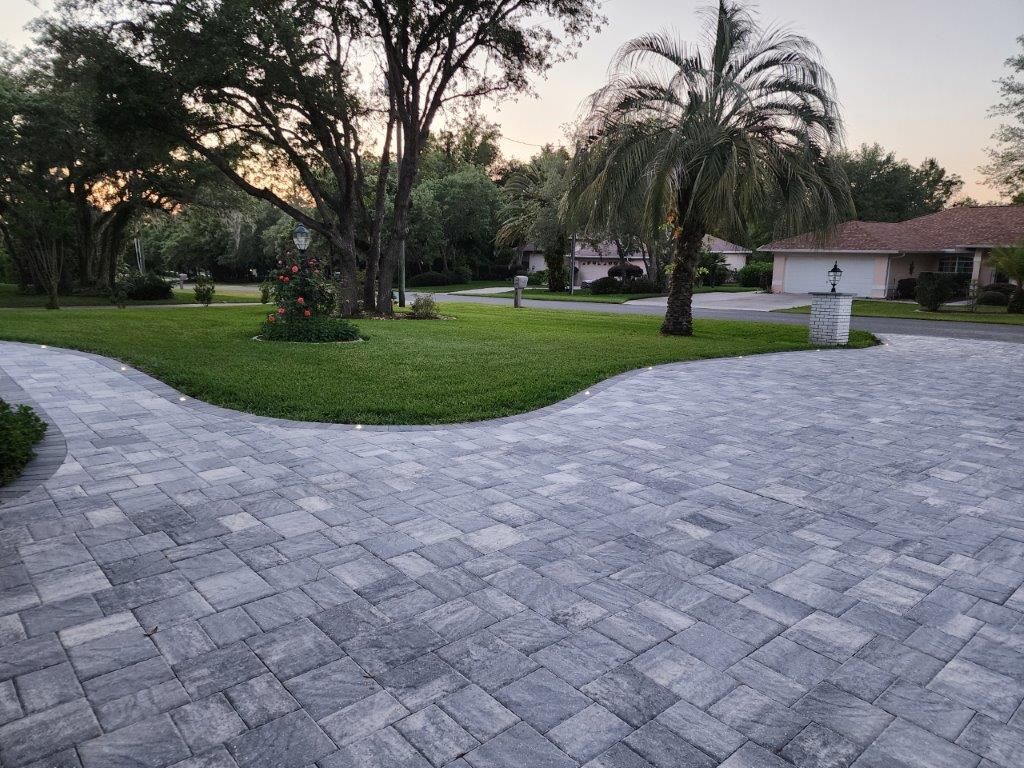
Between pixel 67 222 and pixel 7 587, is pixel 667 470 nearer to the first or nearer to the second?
pixel 7 587

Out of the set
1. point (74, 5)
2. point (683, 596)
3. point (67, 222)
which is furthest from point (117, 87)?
point (683, 596)

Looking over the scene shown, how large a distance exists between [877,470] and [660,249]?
94.7ft

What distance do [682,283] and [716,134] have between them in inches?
130

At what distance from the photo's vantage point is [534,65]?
16438 mm

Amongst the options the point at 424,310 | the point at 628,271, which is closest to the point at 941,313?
the point at 424,310

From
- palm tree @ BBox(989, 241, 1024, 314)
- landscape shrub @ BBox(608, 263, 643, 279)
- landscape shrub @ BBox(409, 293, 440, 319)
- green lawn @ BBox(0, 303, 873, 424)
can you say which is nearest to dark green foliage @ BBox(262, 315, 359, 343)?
green lawn @ BBox(0, 303, 873, 424)

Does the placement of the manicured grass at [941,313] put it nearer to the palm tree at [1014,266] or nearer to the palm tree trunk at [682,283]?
the palm tree at [1014,266]

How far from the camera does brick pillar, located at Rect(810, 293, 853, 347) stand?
13.1 meters

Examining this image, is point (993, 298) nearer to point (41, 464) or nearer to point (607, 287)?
point (607, 287)

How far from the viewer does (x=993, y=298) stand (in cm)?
2652

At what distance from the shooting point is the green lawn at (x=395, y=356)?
7.04 m

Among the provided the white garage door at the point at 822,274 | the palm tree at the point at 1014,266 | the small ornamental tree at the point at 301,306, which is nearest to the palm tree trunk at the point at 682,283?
the small ornamental tree at the point at 301,306

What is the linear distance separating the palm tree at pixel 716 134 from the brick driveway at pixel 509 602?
7375 mm

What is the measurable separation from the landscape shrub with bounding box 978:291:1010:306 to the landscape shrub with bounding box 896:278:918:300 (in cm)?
302
